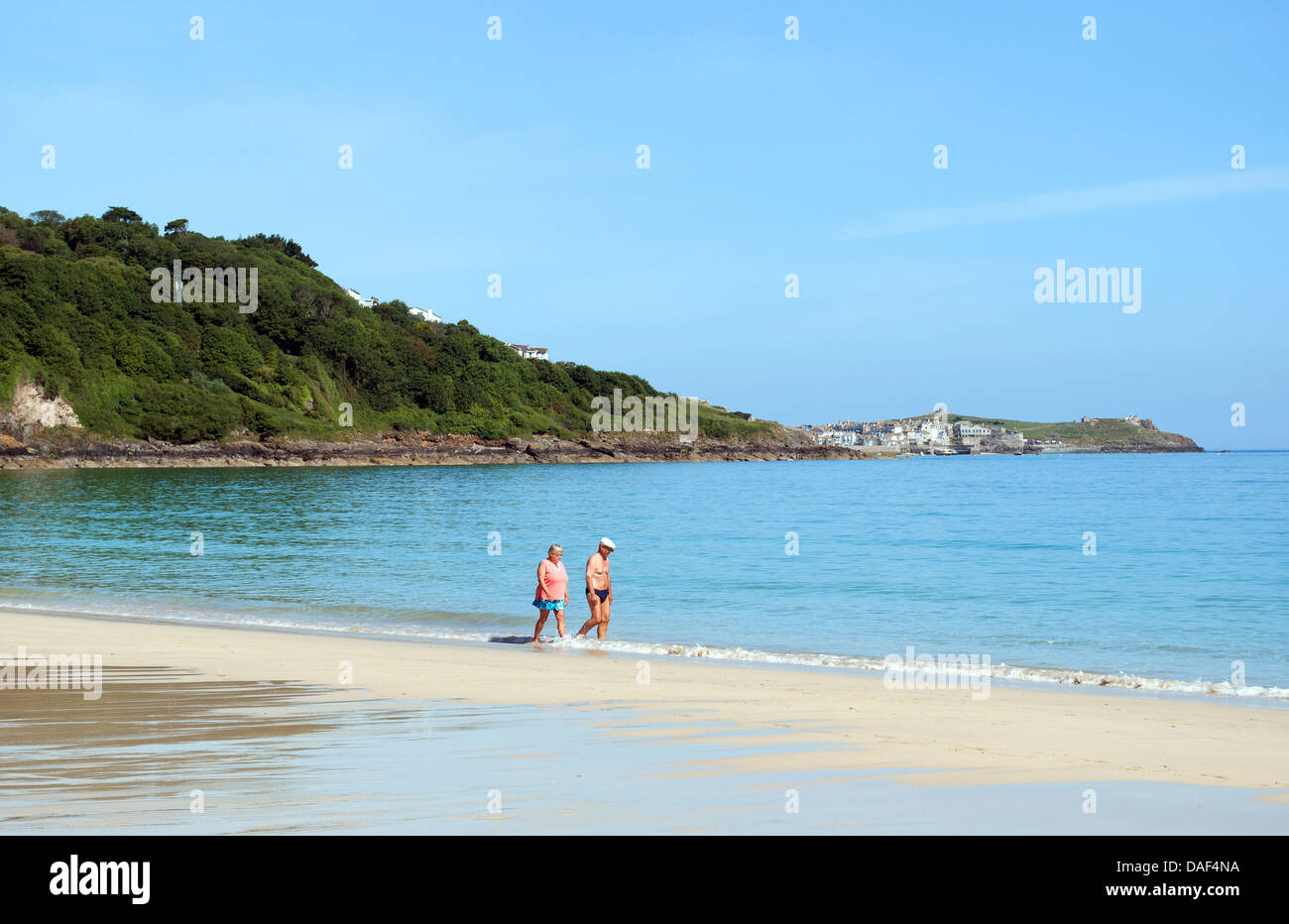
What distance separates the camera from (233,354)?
115 metres

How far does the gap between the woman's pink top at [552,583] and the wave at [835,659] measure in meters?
0.73

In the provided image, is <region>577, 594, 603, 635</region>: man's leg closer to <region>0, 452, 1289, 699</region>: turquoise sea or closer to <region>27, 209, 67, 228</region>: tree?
<region>0, 452, 1289, 699</region>: turquoise sea

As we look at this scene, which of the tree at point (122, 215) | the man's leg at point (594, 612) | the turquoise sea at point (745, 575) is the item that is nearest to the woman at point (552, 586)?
the man's leg at point (594, 612)

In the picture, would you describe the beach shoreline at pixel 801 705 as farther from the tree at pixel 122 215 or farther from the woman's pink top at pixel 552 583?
the tree at pixel 122 215

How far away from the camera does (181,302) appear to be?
390 ft

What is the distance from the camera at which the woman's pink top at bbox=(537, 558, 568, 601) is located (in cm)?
1464

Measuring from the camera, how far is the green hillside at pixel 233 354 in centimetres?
9888

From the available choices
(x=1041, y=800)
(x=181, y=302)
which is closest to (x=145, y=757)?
(x=1041, y=800)

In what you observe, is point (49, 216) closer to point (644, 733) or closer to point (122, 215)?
point (122, 215)

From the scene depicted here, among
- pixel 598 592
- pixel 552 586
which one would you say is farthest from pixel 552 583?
pixel 598 592

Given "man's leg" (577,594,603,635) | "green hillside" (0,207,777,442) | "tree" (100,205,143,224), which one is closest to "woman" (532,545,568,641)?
"man's leg" (577,594,603,635)

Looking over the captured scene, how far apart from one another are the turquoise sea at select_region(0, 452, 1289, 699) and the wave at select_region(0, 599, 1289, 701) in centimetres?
9

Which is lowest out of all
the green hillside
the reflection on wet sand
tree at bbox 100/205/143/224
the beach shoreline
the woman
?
the beach shoreline

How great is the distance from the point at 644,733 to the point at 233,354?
391ft
